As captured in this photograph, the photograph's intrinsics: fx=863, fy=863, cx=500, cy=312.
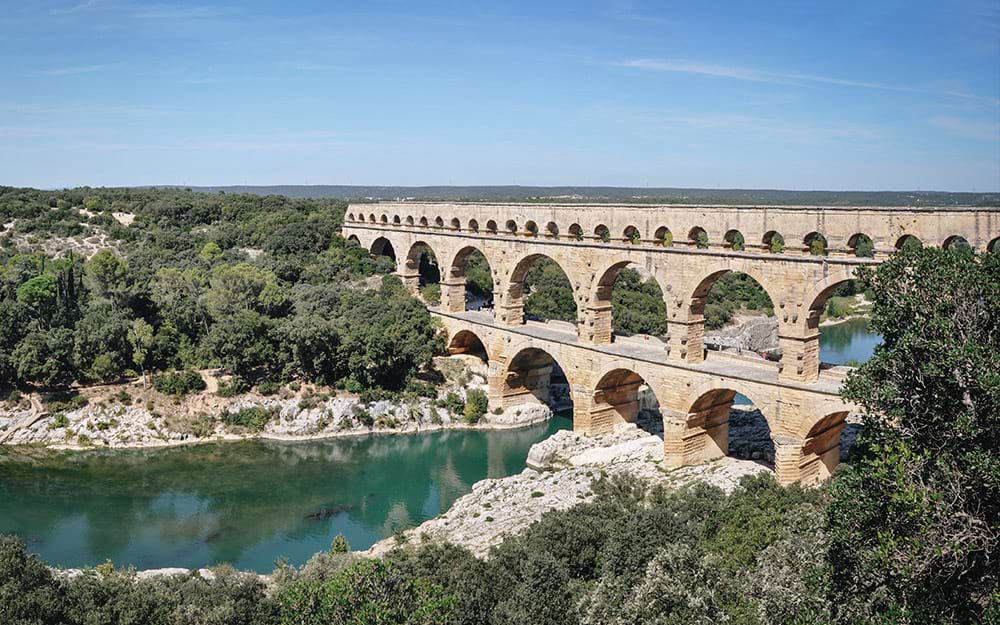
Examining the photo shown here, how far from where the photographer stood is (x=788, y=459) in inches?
800

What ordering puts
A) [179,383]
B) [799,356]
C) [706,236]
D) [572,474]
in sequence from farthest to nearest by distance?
[179,383]
[706,236]
[572,474]
[799,356]

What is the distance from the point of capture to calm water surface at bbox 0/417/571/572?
65.5ft

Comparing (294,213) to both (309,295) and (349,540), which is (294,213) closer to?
(309,295)

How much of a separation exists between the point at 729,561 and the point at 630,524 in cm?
203

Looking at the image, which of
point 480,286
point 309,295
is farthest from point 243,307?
point 480,286

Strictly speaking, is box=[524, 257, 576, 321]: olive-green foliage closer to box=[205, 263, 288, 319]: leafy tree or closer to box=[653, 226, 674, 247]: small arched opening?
box=[205, 263, 288, 319]: leafy tree

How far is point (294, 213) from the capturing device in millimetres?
46594

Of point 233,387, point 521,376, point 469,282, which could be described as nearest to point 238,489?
point 233,387

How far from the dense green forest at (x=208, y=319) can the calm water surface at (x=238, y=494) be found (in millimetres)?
2848

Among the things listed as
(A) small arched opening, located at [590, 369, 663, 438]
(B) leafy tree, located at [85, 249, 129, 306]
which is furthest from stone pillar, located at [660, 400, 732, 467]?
(B) leafy tree, located at [85, 249, 129, 306]

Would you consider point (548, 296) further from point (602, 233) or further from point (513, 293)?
point (602, 233)

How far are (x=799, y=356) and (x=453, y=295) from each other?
15.3 meters

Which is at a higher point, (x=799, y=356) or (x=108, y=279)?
(x=108, y=279)

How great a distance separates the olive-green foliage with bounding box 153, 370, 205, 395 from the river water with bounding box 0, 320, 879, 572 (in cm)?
234
